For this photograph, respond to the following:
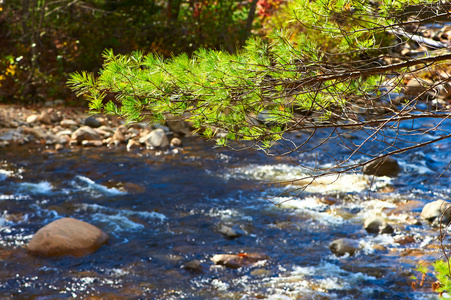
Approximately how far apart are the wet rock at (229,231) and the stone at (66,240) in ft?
4.52

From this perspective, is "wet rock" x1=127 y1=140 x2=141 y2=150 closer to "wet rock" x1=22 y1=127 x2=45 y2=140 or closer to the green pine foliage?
"wet rock" x1=22 y1=127 x2=45 y2=140

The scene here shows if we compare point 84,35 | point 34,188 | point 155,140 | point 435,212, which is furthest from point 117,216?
point 84,35

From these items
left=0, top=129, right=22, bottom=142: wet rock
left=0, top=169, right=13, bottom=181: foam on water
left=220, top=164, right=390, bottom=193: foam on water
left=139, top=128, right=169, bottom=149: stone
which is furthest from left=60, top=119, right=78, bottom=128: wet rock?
left=220, top=164, right=390, bottom=193: foam on water

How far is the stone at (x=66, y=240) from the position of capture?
529cm

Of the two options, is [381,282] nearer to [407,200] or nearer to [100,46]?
[407,200]

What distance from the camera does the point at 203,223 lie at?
6.16 m

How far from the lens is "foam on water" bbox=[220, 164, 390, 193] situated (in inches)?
287

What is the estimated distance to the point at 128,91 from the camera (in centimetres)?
273

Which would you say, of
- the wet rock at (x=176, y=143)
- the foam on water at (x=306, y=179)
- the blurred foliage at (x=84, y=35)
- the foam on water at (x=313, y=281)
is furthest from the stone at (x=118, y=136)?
the foam on water at (x=313, y=281)

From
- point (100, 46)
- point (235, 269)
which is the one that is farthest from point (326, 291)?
point (100, 46)

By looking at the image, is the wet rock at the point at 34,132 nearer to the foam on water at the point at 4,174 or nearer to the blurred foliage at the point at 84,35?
the blurred foliage at the point at 84,35

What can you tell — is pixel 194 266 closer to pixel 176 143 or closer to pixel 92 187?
pixel 92 187

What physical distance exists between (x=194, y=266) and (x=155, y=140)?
522 cm

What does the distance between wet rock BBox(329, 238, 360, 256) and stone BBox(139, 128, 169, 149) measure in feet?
17.2
